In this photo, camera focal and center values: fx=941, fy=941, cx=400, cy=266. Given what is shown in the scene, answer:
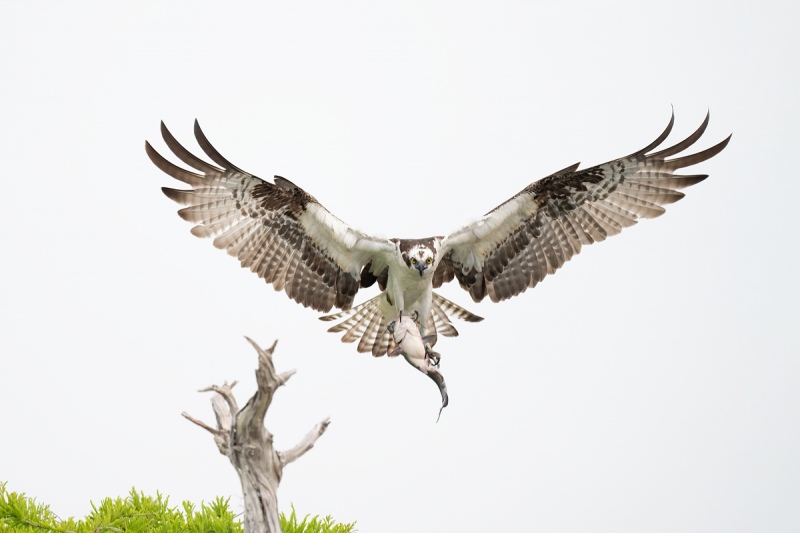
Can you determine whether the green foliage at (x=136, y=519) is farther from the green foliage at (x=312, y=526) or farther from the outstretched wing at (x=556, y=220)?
the outstretched wing at (x=556, y=220)

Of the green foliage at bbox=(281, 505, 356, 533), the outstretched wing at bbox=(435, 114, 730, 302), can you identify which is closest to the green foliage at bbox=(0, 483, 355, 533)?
the green foliage at bbox=(281, 505, 356, 533)

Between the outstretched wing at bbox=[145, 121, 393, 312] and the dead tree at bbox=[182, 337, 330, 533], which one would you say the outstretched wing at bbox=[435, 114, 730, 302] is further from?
the dead tree at bbox=[182, 337, 330, 533]

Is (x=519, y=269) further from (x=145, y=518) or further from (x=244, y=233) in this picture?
(x=145, y=518)

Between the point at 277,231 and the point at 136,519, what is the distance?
8.27 ft

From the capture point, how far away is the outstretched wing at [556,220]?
7.62 meters

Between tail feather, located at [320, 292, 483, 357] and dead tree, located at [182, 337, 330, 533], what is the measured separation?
210 centimetres

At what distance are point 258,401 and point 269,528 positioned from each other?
3.23 ft

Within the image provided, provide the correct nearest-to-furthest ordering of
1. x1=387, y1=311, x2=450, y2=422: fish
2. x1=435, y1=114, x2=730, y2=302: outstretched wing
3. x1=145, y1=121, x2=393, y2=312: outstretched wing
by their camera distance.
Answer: x1=387, y1=311, x2=450, y2=422: fish → x1=145, y1=121, x2=393, y2=312: outstretched wing → x1=435, y1=114, x2=730, y2=302: outstretched wing

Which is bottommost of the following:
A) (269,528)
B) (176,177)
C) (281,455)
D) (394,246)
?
(269,528)

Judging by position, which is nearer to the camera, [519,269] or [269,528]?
[269,528]

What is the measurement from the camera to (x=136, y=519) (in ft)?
24.2

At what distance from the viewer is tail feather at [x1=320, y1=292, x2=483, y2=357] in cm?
805

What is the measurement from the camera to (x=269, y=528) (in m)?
5.97

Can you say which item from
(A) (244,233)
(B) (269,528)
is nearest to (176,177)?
(A) (244,233)
